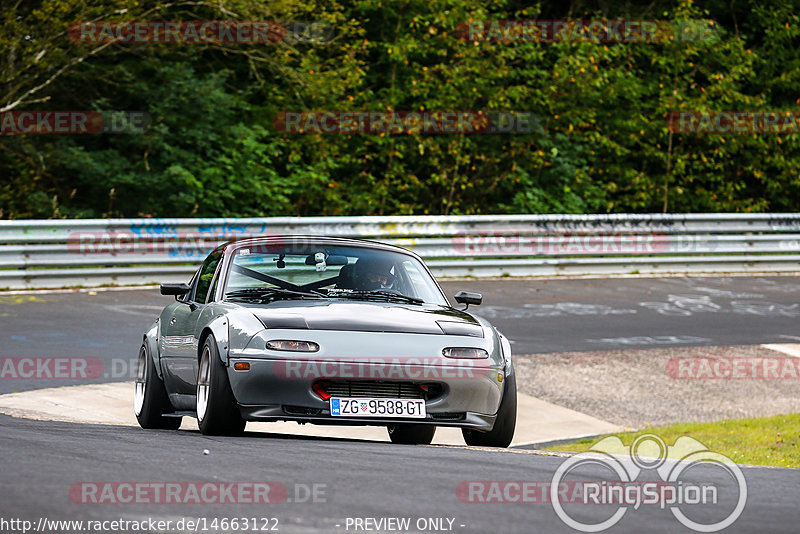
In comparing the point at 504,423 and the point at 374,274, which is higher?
the point at 374,274

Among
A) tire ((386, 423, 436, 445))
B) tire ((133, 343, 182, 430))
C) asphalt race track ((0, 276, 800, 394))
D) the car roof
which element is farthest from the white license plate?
asphalt race track ((0, 276, 800, 394))

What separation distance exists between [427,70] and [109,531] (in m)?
23.3

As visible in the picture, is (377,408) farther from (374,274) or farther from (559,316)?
(559,316)

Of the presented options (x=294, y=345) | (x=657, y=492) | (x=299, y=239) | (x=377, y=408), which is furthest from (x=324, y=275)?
(x=657, y=492)

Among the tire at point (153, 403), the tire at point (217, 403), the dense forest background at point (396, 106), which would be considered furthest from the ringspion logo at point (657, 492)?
the dense forest background at point (396, 106)

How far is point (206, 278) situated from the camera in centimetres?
919

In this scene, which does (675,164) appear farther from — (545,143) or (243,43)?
(243,43)

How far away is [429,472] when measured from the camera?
20.0 feet

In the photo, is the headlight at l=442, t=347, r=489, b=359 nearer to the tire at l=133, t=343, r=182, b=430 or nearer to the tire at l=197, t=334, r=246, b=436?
the tire at l=197, t=334, r=246, b=436

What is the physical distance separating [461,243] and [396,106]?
277 inches

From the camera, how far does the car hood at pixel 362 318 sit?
7629 millimetres

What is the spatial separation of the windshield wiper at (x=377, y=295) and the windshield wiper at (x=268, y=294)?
0.55 ft

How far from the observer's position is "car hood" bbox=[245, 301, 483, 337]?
7.63 meters

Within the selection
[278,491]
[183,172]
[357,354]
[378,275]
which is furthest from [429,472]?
[183,172]
